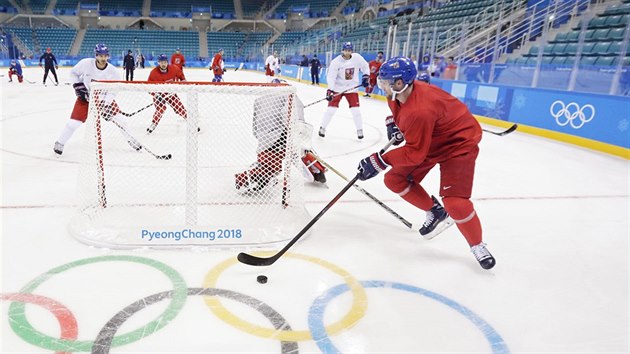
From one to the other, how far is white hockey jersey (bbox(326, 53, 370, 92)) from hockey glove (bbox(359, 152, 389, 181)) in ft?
12.6

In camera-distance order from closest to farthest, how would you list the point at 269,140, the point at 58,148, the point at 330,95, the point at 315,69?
1. the point at 269,140
2. the point at 58,148
3. the point at 330,95
4. the point at 315,69

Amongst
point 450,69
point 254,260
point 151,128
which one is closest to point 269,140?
point 254,260

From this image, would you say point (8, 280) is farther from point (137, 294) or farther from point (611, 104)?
point (611, 104)

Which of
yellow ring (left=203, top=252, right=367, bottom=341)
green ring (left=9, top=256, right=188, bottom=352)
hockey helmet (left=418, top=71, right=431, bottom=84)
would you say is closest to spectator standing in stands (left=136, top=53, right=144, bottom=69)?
hockey helmet (left=418, top=71, right=431, bottom=84)

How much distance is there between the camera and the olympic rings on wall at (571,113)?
5.73m

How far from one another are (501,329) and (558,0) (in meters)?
7.71

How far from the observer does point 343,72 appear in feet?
19.5

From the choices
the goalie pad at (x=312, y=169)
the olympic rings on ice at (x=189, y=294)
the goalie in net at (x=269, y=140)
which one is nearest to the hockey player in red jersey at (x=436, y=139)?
the goalie in net at (x=269, y=140)

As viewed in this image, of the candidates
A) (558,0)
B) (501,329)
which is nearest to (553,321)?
(501,329)

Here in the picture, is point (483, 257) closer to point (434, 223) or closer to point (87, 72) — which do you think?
point (434, 223)

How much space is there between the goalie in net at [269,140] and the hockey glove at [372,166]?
0.68 metres

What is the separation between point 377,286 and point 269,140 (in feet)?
4.36

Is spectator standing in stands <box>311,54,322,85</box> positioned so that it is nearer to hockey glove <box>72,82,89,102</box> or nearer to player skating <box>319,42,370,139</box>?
player skating <box>319,42,370,139</box>

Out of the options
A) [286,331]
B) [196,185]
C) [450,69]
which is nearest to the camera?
[286,331]
